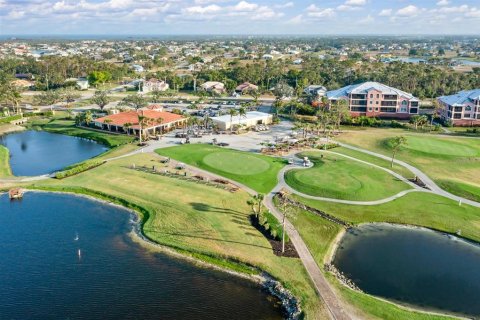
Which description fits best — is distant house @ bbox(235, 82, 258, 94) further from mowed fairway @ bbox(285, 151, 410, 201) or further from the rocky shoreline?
the rocky shoreline

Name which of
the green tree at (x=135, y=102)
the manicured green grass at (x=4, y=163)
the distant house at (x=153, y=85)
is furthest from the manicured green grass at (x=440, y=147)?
the distant house at (x=153, y=85)

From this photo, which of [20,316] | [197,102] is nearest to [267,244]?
[20,316]

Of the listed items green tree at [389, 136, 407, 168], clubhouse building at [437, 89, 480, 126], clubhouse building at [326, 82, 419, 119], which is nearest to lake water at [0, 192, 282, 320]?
green tree at [389, 136, 407, 168]

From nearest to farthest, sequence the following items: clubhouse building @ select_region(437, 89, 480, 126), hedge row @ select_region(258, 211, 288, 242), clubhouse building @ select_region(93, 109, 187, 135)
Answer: hedge row @ select_region(258, 211, 288, 242)
clubhouse building @ select_region(93, 109, 187, 135)
clubhouse building @ select_region(437, 89, 480, 126)

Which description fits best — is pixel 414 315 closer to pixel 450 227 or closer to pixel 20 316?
pixel 450 227

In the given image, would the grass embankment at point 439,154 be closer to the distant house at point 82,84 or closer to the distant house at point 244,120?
the distant house at point 244,120
